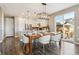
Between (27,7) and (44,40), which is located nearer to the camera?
(27,7)

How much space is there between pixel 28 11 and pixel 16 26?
381 mm

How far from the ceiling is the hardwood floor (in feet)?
1.69

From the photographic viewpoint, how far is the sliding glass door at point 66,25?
1983 millimetres

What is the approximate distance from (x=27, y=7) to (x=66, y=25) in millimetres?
824

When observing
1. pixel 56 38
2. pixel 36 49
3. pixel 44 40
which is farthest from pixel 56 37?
pixel 36 49

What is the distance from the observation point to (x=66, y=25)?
2.06 metres

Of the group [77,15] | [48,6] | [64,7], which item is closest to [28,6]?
[48,6]

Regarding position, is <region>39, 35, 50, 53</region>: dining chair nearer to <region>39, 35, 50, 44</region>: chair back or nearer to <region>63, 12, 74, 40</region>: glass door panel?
<region>39, 35, 50, 44</region>: chair back

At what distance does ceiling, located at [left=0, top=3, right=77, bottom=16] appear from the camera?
1970 mm

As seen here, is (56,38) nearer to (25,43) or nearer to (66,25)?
(66,25)

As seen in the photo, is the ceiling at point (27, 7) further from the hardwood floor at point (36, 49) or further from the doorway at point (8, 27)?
the hardwood floor at point (36, 49)

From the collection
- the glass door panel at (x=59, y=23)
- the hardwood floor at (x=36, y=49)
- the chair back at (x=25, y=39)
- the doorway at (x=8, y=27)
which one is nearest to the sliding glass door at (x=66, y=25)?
the glass door panel at (x=59, y=23)

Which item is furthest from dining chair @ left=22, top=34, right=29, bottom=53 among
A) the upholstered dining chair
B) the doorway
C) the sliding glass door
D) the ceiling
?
the sliding glass door
